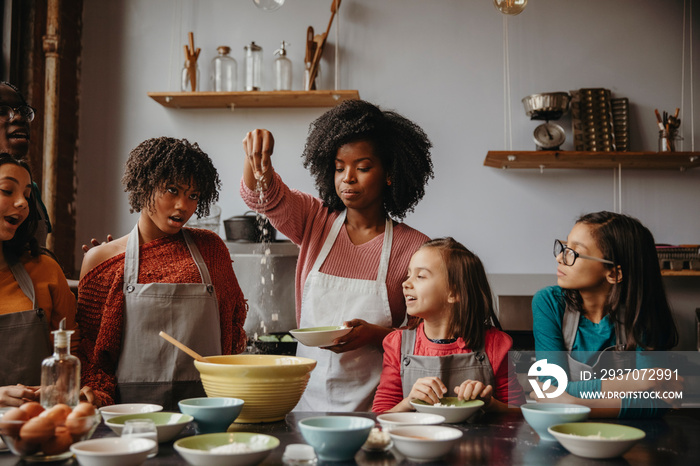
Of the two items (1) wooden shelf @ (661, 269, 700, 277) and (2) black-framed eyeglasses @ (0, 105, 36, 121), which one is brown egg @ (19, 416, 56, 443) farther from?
(1) wooden shelf @ (661, 269, 700, 277)

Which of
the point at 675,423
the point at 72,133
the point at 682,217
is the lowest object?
the point at 675,423

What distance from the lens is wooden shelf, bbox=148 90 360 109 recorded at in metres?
3.79

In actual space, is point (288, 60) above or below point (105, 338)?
above

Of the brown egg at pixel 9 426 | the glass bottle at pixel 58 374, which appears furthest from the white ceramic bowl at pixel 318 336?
the brown egg at pixel 9 426

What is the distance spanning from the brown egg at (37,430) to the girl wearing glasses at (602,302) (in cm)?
126

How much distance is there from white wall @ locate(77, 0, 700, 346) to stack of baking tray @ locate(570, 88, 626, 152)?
98 mm

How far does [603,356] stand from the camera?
1696 mm

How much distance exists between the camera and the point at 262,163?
182cm

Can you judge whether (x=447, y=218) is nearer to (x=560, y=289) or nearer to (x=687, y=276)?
(x=687, y=276)

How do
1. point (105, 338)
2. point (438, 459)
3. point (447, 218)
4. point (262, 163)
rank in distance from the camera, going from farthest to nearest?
point (447, 218), point (262, 163), point (105, 338), point (438, 459)

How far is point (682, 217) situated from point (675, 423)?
2.97 metres

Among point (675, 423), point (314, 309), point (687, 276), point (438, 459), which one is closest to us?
point (438, 459)

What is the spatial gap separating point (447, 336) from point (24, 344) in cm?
107

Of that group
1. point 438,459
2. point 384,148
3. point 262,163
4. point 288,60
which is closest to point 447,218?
point 288,60
